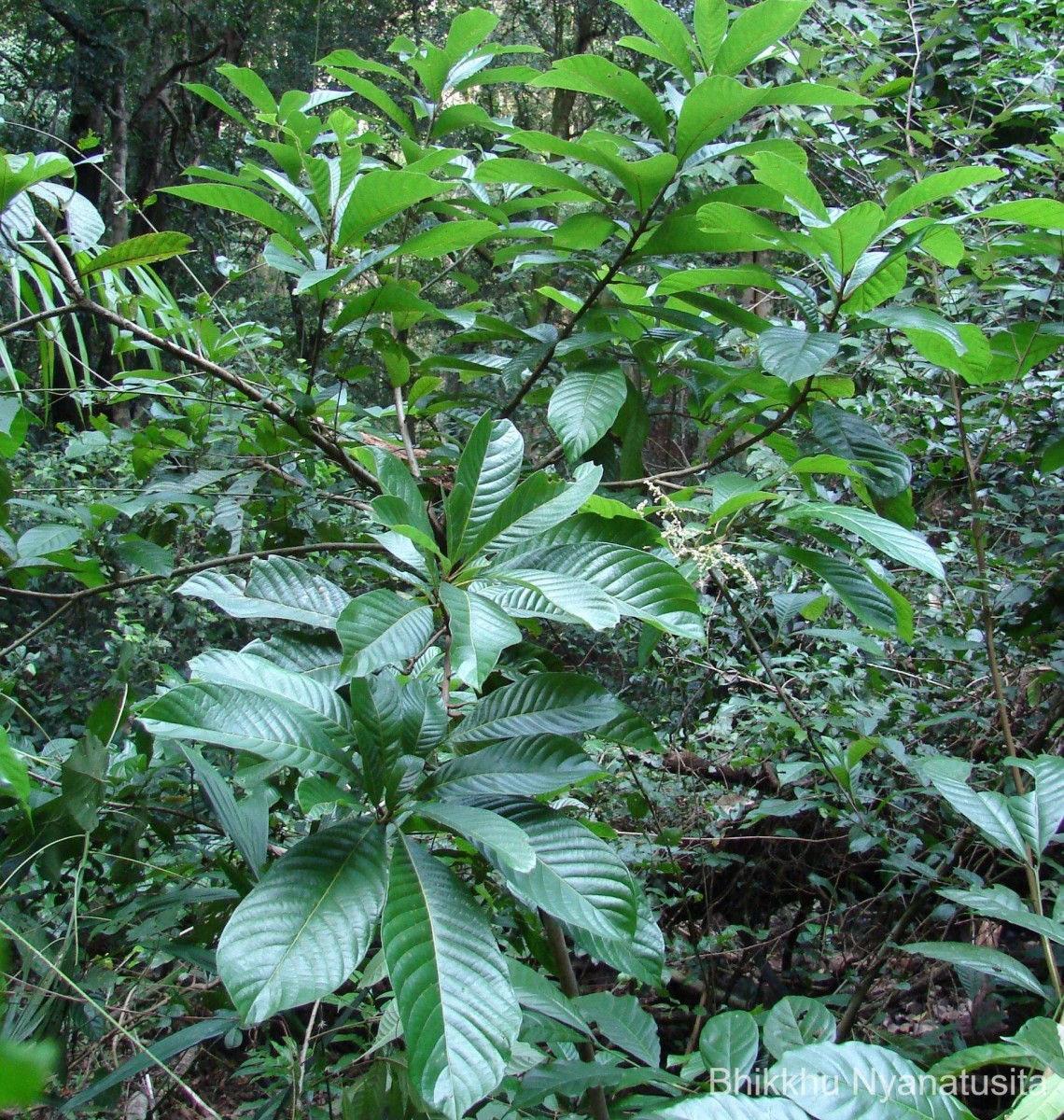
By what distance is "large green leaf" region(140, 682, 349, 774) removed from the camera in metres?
0.52

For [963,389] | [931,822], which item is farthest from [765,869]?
[963,389]

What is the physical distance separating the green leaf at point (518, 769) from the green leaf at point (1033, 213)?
0.67 meters

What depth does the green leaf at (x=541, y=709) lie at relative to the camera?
63cm

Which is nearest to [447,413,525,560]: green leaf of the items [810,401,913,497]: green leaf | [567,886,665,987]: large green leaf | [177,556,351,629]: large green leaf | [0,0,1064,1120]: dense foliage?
[0,0,1064,1120]: dense foliage

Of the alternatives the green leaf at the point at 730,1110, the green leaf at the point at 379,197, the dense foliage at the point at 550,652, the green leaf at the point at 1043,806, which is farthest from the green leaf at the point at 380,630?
the green leaf at the point at 1043,806

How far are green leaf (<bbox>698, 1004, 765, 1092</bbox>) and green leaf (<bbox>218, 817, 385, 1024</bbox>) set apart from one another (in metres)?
0.38

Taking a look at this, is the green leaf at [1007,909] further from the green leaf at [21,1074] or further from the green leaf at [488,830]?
the green leaf at [21,1074]

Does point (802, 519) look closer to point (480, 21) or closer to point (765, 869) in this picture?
point (480, 21)

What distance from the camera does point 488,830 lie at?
0.52 metres

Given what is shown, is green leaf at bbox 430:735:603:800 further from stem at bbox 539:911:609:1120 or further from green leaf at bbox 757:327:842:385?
green leaf at bbox 757:327:842:385

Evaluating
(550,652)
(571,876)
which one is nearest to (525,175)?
(550,652)

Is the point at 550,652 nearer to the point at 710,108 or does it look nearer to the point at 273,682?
the point at 273,682

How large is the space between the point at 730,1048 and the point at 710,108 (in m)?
0.91

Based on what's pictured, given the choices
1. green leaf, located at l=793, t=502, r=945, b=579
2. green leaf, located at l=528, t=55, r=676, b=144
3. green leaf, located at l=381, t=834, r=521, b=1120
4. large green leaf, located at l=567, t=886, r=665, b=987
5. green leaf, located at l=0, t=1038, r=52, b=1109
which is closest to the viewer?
green leaf, located at l=0, t=1038, r=52, b=1109
